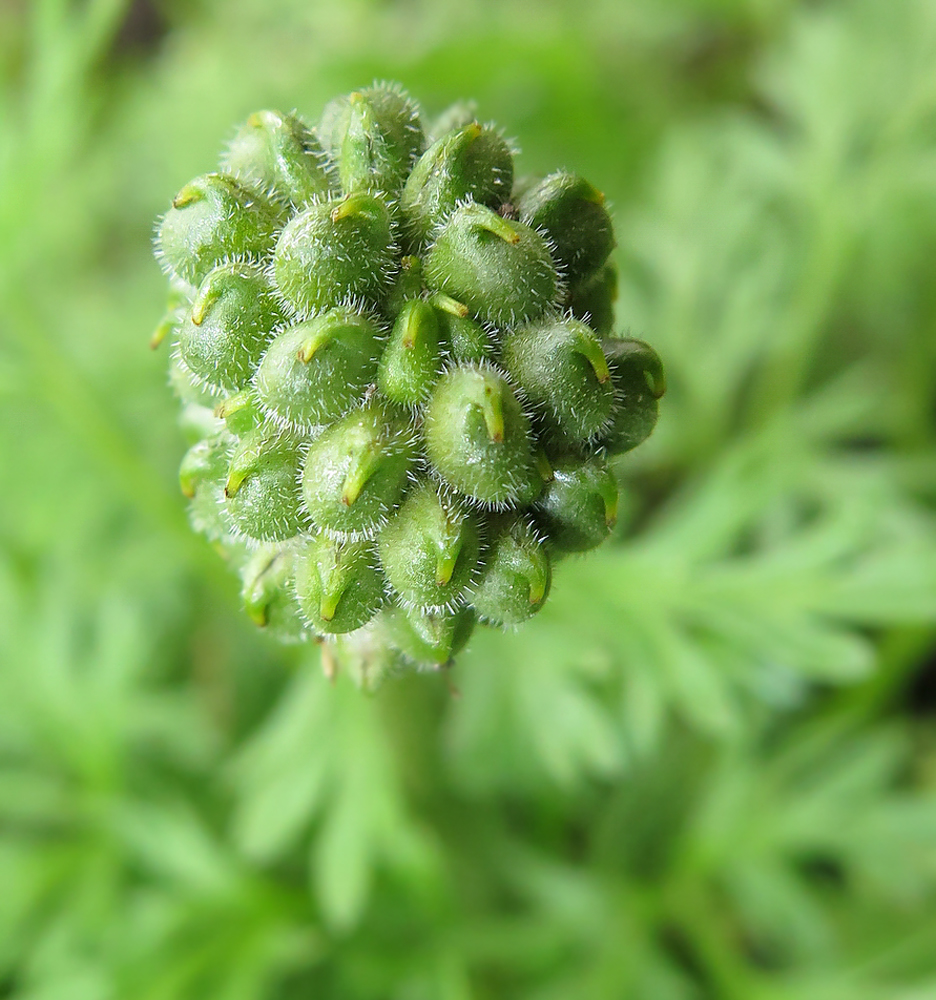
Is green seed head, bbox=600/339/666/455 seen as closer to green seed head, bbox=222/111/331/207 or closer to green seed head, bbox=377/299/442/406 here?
green seed head, bbox=377/299/442/406

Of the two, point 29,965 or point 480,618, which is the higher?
point 480,618

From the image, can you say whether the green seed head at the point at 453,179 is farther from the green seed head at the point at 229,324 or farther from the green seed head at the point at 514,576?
the green seed head at the point at 514,576

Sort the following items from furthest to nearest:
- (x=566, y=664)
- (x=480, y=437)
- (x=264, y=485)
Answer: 1. (x=566, y=664)
2. (x=264, y=485)
3. (x=480, y=437)

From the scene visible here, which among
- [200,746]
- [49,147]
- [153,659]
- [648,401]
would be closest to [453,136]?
[648,401]

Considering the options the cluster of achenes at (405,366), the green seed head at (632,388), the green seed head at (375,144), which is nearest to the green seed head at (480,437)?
the cluster of achenes at (405,366)

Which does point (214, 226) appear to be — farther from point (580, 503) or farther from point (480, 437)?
point (580, 503)

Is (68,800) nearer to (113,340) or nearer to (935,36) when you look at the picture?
(113,340)

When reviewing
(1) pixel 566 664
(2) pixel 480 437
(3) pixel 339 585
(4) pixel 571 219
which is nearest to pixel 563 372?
(2) pixel 480 437
